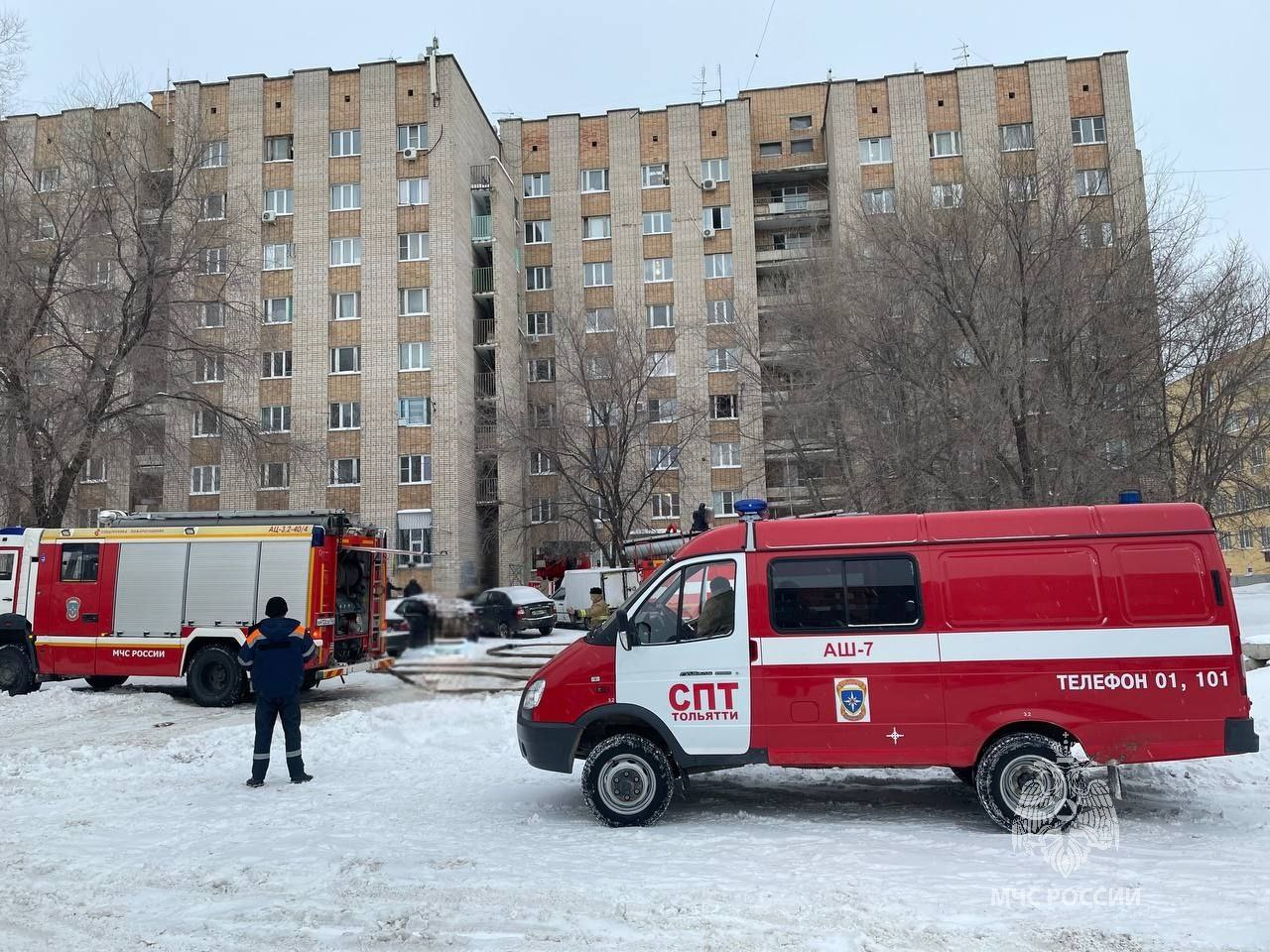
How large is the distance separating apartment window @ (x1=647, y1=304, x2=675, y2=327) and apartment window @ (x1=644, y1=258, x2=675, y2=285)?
135 centimetres

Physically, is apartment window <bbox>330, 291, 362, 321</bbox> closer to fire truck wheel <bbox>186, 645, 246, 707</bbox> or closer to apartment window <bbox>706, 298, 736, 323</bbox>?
apartment window <bbox>706, 298, 736, 323</bbox>

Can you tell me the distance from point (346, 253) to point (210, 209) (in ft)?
49.1

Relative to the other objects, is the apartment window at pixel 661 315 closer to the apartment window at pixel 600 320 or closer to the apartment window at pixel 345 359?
the apartment window at pixel 600 320

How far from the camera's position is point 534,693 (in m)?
7.94

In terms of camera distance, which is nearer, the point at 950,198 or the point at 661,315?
the point at 950,198

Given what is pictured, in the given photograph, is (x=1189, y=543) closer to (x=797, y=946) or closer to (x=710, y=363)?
(x=797, y=946)

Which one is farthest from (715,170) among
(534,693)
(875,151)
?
(534,693)

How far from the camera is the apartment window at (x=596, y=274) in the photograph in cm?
4794

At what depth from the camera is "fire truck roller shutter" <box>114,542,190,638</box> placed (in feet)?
51.5

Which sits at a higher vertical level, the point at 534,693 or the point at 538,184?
the point at 538,184

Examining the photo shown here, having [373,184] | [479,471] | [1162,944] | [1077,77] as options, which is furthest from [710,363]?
[1162,944]

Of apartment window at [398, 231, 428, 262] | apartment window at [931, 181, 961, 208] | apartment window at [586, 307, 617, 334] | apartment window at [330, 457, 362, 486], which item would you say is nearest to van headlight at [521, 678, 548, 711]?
apartment window at [931, 181, 961, 208]

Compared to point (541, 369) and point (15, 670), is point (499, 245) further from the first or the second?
point (15, 670)

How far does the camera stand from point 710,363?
46.0 m
